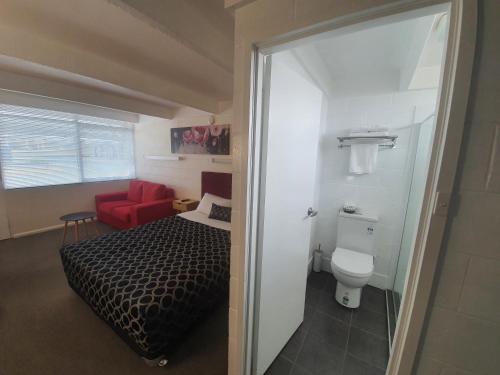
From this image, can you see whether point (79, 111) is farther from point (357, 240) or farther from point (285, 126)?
point (357, 240)

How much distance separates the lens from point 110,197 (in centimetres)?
398

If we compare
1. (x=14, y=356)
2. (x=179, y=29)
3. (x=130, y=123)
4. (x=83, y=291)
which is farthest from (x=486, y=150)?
(x=130, y=123)

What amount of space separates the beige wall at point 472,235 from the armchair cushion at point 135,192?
4.17m

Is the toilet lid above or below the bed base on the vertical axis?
above

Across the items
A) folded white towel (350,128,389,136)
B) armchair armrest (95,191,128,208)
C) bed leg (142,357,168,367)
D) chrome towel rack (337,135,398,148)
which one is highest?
folded white towel (350,128,389,136)

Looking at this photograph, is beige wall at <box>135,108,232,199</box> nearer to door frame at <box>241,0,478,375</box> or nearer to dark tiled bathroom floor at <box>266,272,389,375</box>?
dark tiled bathroom floor at <box>266,272,389,375</box>

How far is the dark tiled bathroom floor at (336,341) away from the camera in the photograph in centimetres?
137

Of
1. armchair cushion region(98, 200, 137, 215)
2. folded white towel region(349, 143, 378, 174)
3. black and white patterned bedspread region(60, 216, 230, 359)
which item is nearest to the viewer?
black and white patterned bedspread region(60, 216, 230, 359)

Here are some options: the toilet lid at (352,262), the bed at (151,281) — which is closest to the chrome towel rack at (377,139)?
the toilet lid at (352,262)

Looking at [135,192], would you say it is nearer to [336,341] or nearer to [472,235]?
[336,341]

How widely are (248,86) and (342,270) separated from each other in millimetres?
1713

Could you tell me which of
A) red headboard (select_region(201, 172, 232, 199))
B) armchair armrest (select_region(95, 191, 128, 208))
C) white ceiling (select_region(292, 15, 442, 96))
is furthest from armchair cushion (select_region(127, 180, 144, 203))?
white ceiling (select_region(292, 15, 442, 96))

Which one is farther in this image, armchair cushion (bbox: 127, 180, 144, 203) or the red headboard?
armchair cushion (bbox: 127, 180, 144, 203)

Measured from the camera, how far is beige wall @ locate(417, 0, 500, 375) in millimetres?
525
